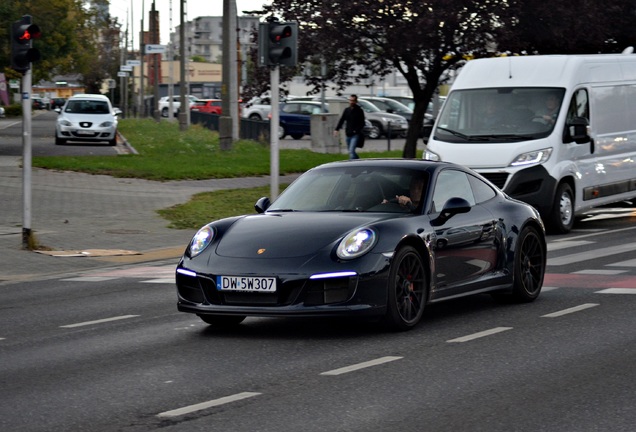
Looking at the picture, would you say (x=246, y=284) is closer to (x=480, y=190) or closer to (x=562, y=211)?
(x=480, y=190)

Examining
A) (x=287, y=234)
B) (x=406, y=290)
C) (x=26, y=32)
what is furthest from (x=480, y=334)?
(x=26, y=32)

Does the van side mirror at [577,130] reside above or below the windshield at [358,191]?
above

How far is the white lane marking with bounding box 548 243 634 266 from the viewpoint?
15.9 meters

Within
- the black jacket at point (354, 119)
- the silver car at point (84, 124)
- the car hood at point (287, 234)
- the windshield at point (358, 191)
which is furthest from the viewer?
the silver car at point (84, 124)

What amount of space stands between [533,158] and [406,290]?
982 centimetres

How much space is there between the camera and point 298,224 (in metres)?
10.4

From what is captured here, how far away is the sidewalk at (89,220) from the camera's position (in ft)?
55.5

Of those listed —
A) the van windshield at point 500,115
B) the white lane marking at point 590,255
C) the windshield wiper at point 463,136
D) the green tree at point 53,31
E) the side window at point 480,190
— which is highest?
the green tree at point 53,31

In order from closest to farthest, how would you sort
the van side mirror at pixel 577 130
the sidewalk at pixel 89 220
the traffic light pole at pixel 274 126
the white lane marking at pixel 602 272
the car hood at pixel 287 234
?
the car hood at pixel 287 234
the white lane marking at pixel 602 272
the sidewalk at pixel 89 220
the van side mirror at pixel 577 130
the traffic light pole at pixel 274 126

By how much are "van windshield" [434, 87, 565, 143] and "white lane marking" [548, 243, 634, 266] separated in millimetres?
2873

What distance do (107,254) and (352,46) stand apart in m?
13.3

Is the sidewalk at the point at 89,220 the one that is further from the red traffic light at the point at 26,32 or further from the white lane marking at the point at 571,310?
the white lane marking at the point at 571,310

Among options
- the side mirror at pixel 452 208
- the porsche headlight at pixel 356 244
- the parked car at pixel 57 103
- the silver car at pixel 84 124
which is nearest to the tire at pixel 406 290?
the porsche headlight at pixel 356 244

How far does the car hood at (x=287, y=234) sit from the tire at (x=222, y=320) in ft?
2.28
